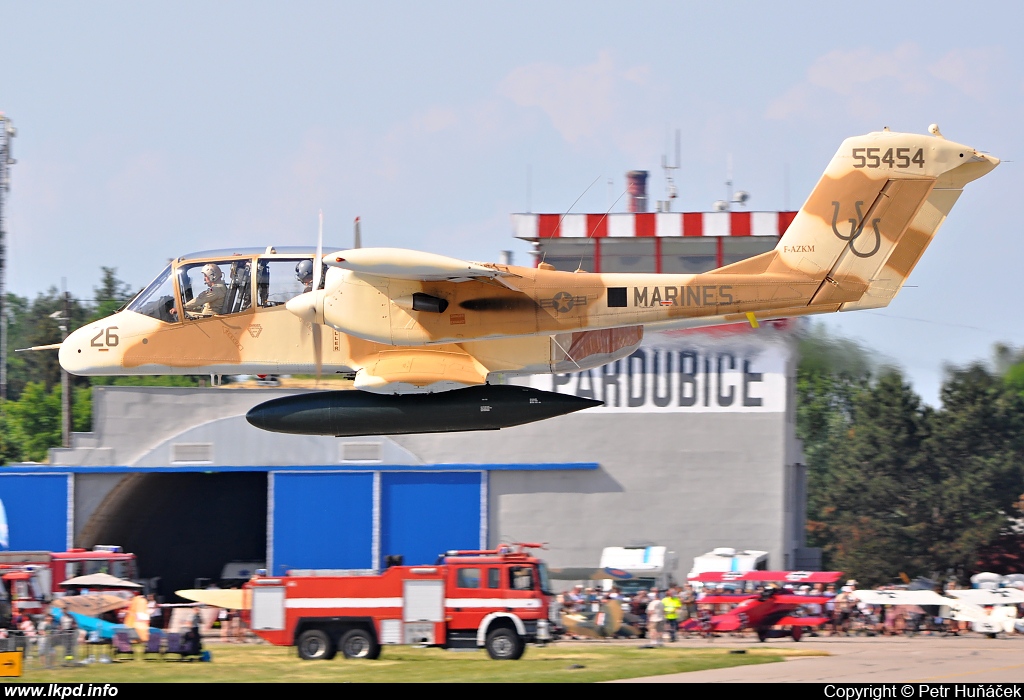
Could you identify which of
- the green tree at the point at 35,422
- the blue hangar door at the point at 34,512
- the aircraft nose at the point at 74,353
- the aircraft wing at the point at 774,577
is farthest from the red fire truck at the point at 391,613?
the green tree at the point at 35,422

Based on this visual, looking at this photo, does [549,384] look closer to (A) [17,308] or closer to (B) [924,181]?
(B) [924,181]

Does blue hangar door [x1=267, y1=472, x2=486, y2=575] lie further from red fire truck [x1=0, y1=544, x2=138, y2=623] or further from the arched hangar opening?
red fire truck [x1=0, y1=544, x2=138, y2=623]

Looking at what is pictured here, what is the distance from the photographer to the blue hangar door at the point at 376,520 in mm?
34719

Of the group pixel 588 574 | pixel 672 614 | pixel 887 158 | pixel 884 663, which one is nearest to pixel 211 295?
pixel 887 158

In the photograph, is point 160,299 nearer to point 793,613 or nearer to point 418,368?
point 418,368

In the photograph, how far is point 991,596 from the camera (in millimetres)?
27734

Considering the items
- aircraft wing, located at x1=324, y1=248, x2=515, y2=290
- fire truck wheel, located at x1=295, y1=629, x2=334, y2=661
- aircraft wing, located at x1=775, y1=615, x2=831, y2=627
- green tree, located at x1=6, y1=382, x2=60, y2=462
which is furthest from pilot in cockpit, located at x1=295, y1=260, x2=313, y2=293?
green tree, located at x1=6, y1=382, x2=60, y2=462

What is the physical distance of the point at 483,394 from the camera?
19.4 meters

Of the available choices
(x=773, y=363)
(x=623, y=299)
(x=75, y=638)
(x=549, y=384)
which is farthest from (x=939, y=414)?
(x=75, y=638)

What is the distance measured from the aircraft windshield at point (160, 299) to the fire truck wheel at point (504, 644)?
8.78 m

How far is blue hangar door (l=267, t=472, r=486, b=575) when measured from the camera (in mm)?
34719

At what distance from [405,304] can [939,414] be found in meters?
26.0

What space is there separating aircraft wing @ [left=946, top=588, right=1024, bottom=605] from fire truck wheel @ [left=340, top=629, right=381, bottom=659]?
13023 millimetres

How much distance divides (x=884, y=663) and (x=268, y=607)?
457 inches
